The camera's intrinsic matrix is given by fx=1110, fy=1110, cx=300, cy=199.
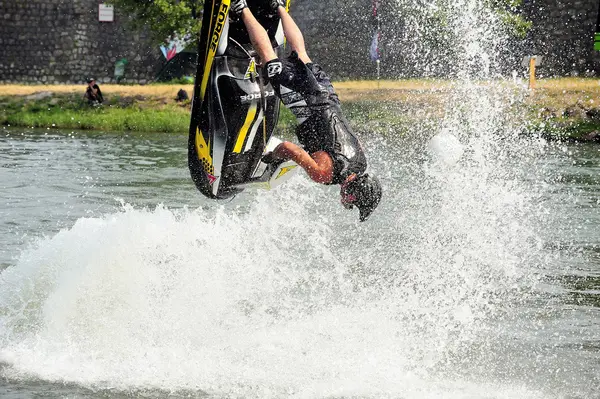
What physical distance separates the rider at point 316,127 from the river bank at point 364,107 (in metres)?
15.2

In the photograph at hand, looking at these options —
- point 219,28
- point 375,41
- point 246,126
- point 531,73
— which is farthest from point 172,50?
point 219,28

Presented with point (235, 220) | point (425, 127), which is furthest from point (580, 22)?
point (235, 220)

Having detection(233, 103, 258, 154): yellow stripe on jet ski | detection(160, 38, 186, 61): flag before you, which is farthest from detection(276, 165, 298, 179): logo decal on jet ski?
detection(160, 38, 186, 61): flag

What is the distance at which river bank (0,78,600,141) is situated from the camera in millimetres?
24672

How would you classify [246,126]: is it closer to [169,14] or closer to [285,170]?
[285,170]

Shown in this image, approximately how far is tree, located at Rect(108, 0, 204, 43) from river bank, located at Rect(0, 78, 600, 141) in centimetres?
176

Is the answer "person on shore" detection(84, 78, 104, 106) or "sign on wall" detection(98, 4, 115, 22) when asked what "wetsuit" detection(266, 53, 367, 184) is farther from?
"sign on wall" detection(98, 4, 115, 22)

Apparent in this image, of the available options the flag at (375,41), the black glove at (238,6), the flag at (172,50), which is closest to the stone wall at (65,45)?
the flag at (172,50)

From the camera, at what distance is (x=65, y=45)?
40.6 meters

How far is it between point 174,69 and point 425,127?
16261mm

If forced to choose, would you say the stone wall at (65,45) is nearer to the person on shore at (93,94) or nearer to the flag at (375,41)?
the person on shore at (93,94)

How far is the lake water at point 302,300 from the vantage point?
7023 millimetres

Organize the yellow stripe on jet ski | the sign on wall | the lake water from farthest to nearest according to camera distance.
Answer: the sign on wall → the yellow stripe on jet ski → the lake water

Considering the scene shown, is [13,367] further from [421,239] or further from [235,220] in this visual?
[421,239]
